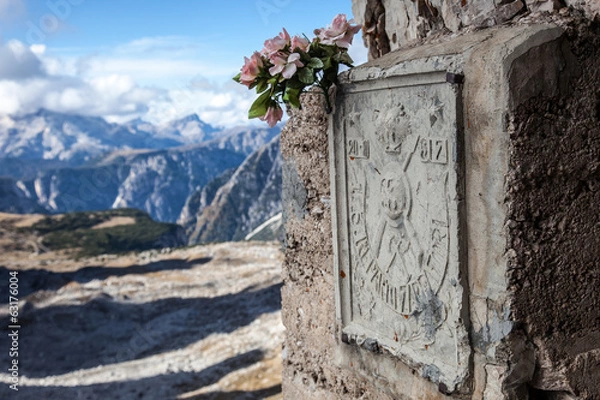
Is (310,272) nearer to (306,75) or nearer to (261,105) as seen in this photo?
(261,105)

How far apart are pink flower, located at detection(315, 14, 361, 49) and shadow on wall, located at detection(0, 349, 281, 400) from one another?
6863 mm

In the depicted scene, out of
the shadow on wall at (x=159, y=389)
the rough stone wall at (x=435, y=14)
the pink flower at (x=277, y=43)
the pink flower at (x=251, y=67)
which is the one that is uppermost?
the rough stone wall at (x=435, y=14)

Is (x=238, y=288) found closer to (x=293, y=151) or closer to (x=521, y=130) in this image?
(x=293, y=151)

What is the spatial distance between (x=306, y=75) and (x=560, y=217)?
1.36 metres

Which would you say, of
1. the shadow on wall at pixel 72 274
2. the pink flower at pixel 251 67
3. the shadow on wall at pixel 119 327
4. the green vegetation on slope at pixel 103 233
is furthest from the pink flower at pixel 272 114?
the green vegetation on slope at pixel 103 233

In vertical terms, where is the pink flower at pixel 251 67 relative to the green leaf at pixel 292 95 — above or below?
above

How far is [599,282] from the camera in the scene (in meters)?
2.46

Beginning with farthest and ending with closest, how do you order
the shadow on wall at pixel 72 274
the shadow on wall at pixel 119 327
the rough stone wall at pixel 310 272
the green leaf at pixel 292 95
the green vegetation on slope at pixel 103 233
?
the green vegetation on slope at pixel 103 233 → the shadow on wall at pixel 72 274 → the shadow on wall at pixel 119 327 → the rough stone wall at pixel 310 272 → the green leaf at pixel 292 95

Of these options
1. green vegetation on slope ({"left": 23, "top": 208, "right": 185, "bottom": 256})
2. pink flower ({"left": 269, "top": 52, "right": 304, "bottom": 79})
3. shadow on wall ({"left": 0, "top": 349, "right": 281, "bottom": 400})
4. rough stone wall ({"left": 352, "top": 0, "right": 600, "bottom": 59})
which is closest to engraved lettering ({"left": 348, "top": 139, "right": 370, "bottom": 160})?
pink flower ({"left": 269, "top": 52, "right": 304, "bottom": 79})

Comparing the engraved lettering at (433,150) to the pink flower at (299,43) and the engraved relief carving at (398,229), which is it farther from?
the pink flower at (299,43)

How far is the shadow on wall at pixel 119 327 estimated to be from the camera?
1167 centimetres

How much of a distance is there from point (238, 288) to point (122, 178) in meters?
193

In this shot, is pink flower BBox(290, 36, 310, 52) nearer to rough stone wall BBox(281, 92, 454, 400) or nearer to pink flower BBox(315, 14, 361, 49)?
pink flower BBox(315, 14, 361, 49)

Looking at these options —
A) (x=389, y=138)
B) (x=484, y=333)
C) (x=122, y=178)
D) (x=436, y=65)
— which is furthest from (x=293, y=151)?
(x=122, y=178)
